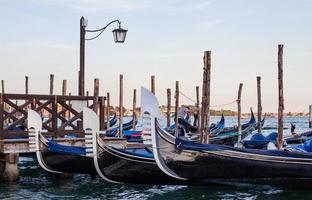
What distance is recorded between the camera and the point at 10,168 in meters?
9.08

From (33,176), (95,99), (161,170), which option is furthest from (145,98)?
(33,176)

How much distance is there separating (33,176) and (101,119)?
175cm

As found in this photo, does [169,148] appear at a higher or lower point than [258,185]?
higher

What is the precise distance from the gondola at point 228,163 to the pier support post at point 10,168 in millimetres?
2834

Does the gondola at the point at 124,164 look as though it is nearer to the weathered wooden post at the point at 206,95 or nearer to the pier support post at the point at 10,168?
the pier support post at the point at 10,168

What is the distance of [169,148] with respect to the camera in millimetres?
7629

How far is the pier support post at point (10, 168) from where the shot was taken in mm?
9024

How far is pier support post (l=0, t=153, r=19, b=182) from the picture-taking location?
9.02 m

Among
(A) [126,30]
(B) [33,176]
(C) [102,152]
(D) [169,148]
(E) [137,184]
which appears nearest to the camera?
(D) [169,148]

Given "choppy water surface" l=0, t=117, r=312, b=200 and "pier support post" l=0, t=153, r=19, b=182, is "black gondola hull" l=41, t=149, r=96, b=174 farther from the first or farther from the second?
"pier support post" l=0, t=153, r=19, b=182

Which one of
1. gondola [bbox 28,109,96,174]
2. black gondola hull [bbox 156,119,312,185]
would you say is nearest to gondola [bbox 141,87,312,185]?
A: black gondola hull [bbox 156,119,312,185]

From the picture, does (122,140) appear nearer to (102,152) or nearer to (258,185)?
(102,152)

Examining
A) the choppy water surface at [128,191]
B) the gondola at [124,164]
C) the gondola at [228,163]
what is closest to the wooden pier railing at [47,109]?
the choppy water surface at [128,191]

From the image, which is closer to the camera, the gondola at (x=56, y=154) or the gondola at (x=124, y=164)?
the gondola at (x=124, y=164)
